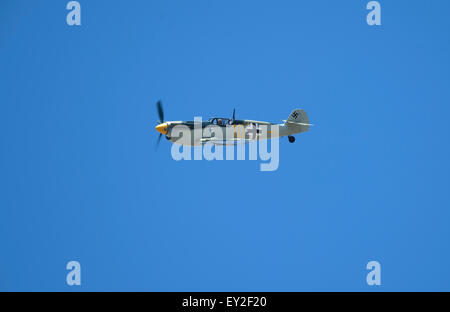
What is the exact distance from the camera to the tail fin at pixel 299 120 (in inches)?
2021

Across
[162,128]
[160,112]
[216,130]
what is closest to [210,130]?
[216,130]

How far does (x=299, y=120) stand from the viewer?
5162cm

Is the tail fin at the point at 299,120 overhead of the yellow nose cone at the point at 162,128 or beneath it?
overhead

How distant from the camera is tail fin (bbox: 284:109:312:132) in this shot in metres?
51.3

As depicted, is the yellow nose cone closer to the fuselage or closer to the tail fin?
the fuselage

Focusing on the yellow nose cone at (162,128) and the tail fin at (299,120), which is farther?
the tail fin at (299,120)

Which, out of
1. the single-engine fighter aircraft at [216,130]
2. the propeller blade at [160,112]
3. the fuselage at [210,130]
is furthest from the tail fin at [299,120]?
the propeller blade at [160,112]

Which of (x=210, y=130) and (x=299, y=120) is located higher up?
(x=299, y=120)

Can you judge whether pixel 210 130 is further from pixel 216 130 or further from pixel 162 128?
pixel 162 128

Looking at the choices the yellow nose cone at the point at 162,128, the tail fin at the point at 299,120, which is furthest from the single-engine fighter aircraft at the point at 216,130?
the tail fin at the point at 299,120

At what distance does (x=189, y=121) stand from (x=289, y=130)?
7334 mm

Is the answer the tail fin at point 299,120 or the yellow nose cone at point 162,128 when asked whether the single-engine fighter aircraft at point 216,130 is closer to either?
the yellow nose cone at point 162,128

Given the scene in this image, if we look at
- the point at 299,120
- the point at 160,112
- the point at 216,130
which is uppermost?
the point at 160,112
